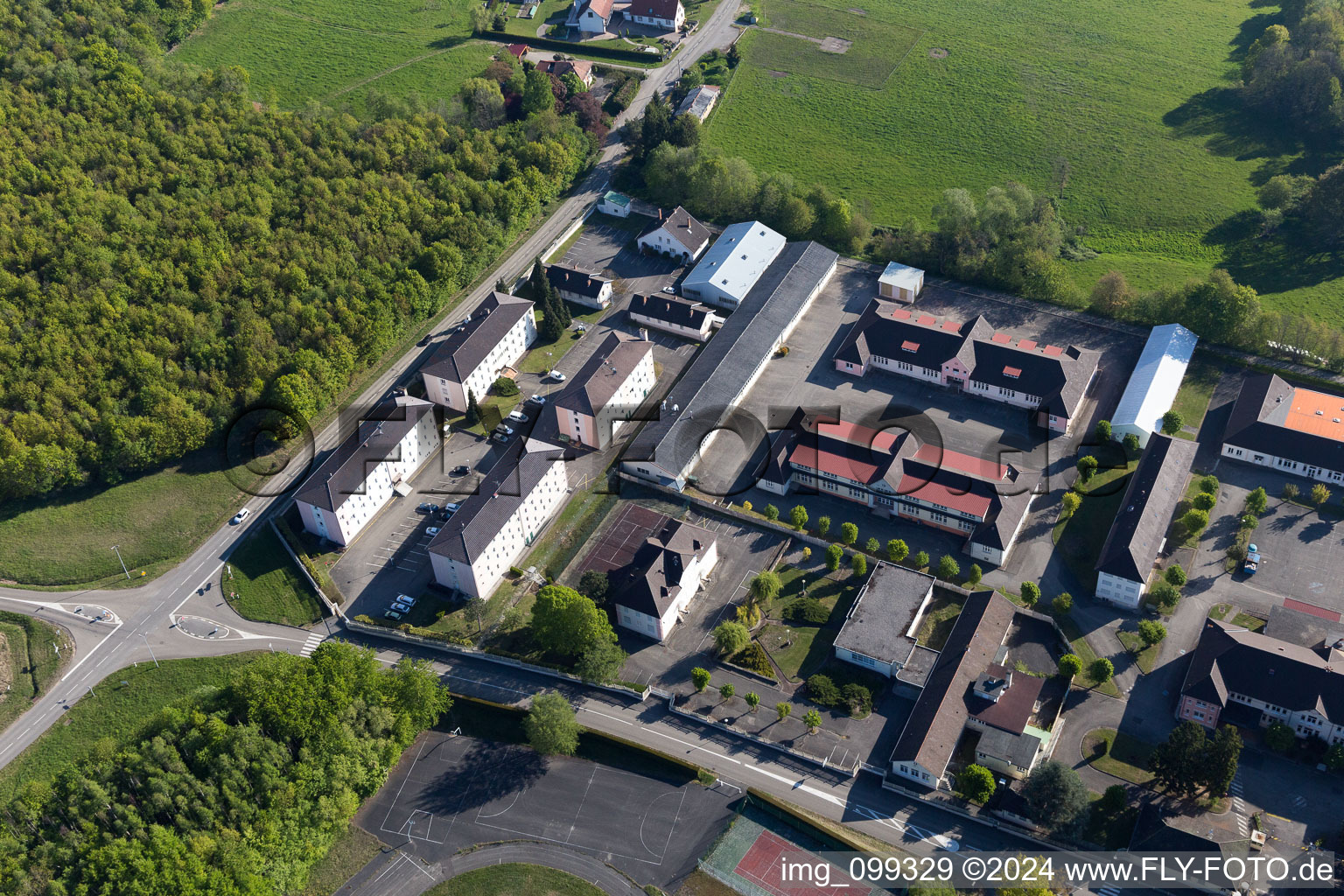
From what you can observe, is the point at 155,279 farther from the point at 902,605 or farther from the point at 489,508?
the point at 902,605

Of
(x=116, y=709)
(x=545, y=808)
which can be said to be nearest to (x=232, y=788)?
(x=116, y=709)

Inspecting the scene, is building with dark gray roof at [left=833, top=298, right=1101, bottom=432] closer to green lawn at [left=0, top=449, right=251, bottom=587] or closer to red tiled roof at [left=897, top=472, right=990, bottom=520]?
red tiled roof at [left=897, top=472, right=990, bottom=520]

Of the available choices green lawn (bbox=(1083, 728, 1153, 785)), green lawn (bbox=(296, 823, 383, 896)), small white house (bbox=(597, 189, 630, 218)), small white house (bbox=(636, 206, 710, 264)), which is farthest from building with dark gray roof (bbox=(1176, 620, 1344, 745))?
small white house (bbox=(597, 189, 630, 218))

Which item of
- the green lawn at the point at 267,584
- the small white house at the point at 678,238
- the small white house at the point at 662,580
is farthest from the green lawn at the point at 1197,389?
the green lawn at the point at 267,584

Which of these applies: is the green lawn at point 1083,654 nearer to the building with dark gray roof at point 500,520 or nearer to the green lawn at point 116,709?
the building with dark gray roof at point 500,520

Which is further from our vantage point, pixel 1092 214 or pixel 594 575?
pixel 1092 214

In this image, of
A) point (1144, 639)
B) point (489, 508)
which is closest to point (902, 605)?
point (1144, 639)

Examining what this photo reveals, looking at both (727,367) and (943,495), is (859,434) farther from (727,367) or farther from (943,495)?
(727,367)
